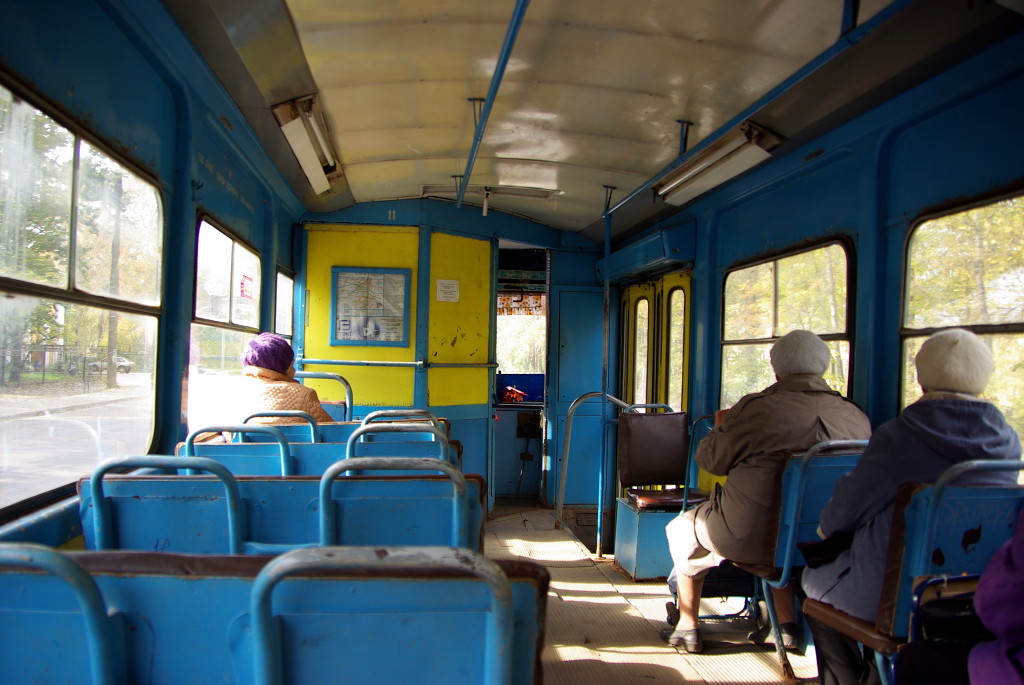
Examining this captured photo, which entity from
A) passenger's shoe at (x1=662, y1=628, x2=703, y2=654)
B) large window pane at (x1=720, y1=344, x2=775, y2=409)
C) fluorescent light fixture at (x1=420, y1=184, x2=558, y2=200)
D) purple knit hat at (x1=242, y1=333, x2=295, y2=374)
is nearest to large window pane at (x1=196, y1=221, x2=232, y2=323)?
purple knit hat at (x1=242, y1=333, x2=295, y2=374)

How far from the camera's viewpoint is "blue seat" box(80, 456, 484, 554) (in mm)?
1768

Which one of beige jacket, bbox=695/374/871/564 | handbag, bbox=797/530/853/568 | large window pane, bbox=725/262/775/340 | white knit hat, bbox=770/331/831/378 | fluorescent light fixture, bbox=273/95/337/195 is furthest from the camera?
large window pane, bbox=725/262/775/340

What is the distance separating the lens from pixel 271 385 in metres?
3.41

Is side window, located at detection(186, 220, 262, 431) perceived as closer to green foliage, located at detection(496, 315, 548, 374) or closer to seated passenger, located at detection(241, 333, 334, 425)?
seated passenger, located at detection(241, 333, 334, 425)

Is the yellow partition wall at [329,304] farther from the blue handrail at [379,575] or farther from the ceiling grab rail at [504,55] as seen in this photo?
the blue handrail at [379,575]

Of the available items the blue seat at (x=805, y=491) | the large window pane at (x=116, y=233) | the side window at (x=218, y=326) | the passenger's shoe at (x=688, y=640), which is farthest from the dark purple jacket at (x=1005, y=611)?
the side window at (x=218, y=326)

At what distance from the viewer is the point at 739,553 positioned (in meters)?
2.85

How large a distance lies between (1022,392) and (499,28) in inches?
101

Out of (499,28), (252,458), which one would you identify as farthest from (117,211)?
(499,28)

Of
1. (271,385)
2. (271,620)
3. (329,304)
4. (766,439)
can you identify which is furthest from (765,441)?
(329,304)

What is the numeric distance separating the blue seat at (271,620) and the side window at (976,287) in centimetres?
242

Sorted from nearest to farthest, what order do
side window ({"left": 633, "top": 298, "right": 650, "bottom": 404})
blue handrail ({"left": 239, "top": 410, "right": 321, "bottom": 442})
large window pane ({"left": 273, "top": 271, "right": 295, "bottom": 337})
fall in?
blue handrail ({"left": 239, "top": 410, "right": 321, "bottom": 442}) < large window pane ({"left": 273, "top": 271, "right": 295, "bottom": 337}) < side window ({"left": 633, "top": 298, "right": 650, "bottom": 404})

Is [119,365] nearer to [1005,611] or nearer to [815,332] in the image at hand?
[1005,611]

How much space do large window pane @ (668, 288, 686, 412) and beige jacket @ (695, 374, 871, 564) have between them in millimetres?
2566
